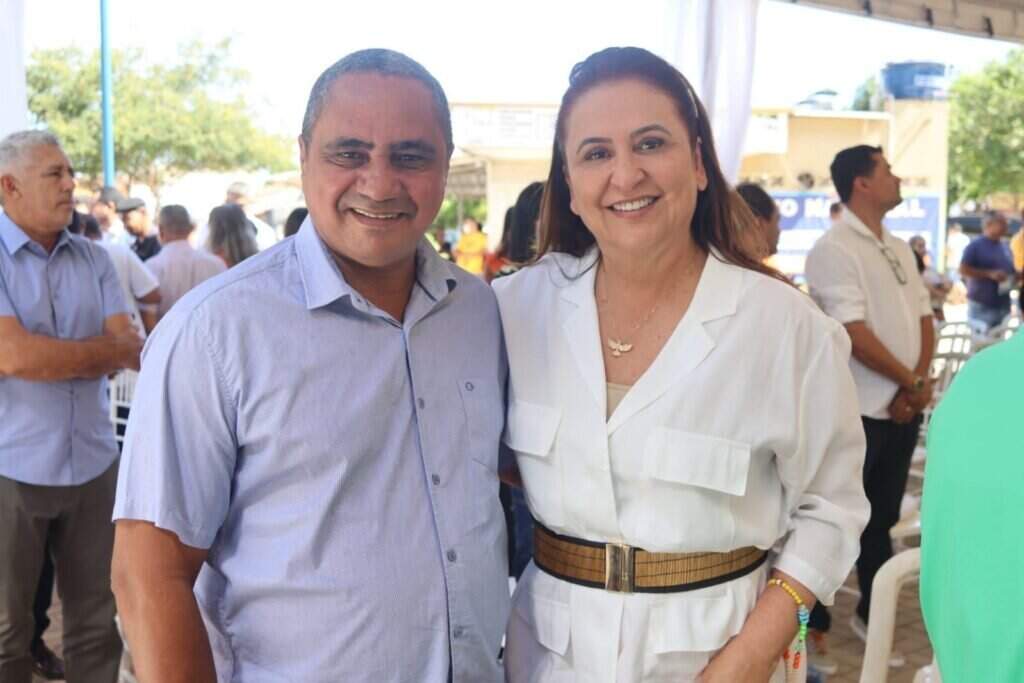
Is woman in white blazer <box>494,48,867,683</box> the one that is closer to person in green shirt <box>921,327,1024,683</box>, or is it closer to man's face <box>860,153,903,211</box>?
person in green shirt <box>921,327,1024,683</box>

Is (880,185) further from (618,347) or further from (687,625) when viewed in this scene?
(687,625)

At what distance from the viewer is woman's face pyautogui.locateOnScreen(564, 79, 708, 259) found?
1.71 m

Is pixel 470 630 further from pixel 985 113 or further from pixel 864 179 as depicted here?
pixel 985 113

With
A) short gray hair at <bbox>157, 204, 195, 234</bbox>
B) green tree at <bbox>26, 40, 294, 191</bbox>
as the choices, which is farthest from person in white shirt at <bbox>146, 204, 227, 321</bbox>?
green tree at <bbox>26, 40, 294, 191</bbox>

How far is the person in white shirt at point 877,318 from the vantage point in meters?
4.23

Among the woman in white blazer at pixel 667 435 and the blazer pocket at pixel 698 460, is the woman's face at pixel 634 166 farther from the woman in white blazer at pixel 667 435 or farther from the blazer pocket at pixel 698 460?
the blazer pocket at pixel 698 460

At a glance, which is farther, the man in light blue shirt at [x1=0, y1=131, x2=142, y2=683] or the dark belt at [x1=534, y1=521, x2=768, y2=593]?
the man in light blue shirt at [x1=0, y1=131, x2=142, y2=683]

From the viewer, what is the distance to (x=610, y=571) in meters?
1.70

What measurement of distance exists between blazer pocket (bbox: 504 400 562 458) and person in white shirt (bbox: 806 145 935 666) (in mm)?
2738

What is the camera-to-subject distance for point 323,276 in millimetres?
1567

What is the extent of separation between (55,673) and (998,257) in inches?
405

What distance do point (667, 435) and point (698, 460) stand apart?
64mm

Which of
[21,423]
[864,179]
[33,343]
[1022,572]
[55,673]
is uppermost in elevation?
[864,179]

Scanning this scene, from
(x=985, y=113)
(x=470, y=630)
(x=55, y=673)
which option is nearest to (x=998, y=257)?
(x=55, y=673)
